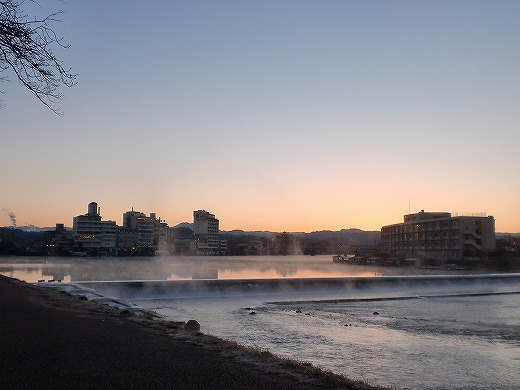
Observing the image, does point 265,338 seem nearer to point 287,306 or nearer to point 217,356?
point 217,356

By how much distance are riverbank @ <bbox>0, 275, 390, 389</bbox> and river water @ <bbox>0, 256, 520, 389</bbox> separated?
2.65m

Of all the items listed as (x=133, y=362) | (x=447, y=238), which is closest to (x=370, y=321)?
(x=133, y=362)

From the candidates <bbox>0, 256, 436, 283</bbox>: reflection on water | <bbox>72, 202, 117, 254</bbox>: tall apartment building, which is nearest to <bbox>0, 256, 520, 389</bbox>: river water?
<bbox>0, 256, 436, 283</bbox>: reflection on water

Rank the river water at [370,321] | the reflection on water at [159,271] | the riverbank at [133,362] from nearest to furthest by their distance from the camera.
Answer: the riverbank at [133,362] < the river water at [370,321] < the reflection on water at [159,271]

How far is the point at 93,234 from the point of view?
100938 millimetres

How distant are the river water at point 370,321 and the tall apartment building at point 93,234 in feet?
261

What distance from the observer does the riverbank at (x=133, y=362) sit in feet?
14.8

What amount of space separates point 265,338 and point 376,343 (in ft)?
8.96

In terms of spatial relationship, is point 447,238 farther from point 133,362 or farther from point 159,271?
point 133,362

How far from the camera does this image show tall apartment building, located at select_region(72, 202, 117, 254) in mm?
99562

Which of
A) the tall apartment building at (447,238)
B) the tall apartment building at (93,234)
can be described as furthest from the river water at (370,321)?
the tall apartment building at (93,234)

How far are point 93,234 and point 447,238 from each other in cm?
6987

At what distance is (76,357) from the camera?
18.1 ft

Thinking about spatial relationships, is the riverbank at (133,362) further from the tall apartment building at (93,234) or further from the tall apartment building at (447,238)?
the tall apartment building at (93,234)
